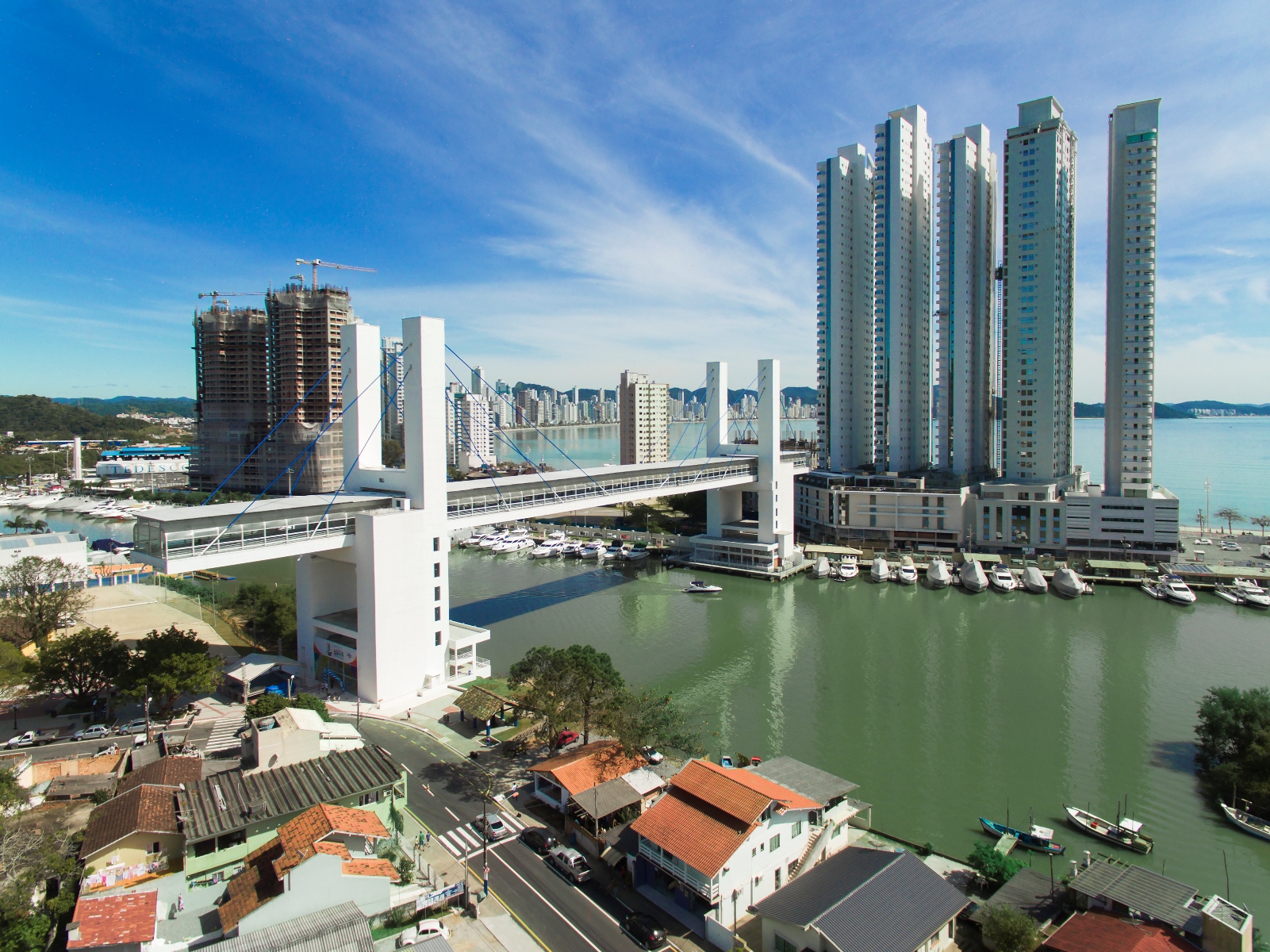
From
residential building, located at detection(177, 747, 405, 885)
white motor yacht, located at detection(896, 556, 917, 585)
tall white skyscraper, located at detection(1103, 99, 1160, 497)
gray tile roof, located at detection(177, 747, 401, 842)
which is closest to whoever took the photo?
residential building, located at detection(177, 747, 405, 885)

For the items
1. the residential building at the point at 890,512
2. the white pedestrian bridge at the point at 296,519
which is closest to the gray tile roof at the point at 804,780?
the white pedestrian bridge at the point at 296,519

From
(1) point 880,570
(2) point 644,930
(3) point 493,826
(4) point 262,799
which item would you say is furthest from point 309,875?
(1) point 880,570

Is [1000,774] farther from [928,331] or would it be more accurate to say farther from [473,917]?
[928,331]

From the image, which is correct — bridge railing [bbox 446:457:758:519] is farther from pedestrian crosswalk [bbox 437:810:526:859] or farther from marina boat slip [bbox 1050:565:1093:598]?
marina boat slip [bbox 1050:565:1093:598]

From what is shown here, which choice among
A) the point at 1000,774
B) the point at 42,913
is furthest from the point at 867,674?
the point at 42,913

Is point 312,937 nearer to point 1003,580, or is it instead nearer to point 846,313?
point 1003,580

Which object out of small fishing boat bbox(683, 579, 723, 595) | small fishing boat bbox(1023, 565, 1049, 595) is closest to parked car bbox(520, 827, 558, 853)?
small fishing boat bbox(683, 579, 723, 595)
